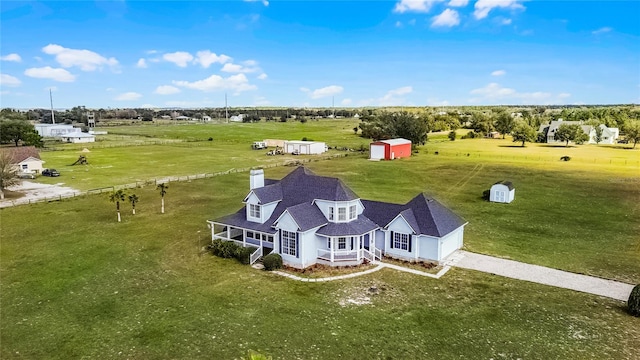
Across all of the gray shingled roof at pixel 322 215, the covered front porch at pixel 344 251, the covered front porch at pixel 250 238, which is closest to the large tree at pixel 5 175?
the covered front porch at pixel 250 238

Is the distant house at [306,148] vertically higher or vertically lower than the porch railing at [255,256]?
higher

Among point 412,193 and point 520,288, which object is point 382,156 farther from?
point 520,288

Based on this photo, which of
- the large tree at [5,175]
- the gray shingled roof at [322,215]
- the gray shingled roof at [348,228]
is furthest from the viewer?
the large tree at [5,175]

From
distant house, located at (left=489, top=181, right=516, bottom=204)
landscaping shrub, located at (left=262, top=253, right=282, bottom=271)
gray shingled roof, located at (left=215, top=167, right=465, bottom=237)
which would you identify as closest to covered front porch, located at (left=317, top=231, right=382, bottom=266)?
gray shingled roof, located at (left=215, top=167, right=465, bottom=237)

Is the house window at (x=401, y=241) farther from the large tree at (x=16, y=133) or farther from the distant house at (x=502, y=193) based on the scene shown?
the large tree at (x=16, y=133)

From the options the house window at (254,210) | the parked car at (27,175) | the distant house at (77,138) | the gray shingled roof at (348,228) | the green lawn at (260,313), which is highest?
the distant house at (77,138)

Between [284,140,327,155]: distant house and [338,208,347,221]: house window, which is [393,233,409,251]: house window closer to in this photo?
[338,208,347,221]: house window

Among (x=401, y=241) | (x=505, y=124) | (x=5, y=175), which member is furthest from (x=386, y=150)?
(x=505, y=124)

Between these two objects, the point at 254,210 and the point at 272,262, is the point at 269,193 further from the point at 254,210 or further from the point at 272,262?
the point at 272,262
